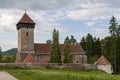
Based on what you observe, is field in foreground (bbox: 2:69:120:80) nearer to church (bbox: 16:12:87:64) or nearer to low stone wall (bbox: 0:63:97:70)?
low stone wall (bbox: 0:63:97:70)

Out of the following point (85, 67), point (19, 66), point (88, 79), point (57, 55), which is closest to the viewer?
point (88, 79)

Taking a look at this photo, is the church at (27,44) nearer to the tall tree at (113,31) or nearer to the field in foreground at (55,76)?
the tall tree at (113,31)

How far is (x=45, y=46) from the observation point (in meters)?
89.2

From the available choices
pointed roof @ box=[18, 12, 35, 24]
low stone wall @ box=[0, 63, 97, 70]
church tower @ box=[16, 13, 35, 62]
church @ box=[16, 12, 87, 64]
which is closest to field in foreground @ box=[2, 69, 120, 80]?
low stone wall @ box=[0, 63, 97, 70]

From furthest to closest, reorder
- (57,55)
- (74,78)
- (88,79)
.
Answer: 1. (57,55)
2. (74,78)
3. (88,79)

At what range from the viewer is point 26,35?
84.8 metres

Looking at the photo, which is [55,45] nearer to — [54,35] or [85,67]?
[54,35]

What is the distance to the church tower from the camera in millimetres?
83825

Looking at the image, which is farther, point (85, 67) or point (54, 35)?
point (54, 35)

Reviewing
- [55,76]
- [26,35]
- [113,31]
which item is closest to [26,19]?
[26,35]

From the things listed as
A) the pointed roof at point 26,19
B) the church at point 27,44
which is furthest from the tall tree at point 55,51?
the pointed roof at point 26,19

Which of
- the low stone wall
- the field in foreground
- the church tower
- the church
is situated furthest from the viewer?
the church tower

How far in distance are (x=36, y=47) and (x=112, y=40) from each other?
22.0 meters

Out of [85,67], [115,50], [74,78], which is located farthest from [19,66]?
[74,78]
